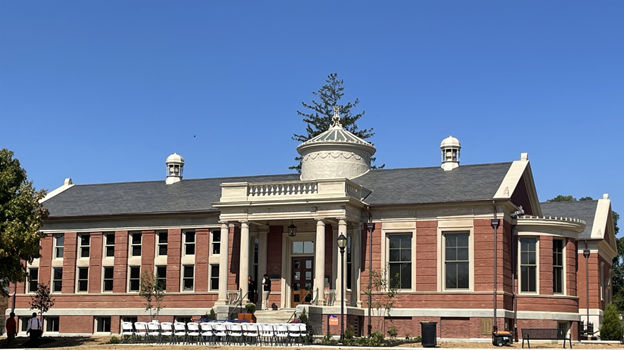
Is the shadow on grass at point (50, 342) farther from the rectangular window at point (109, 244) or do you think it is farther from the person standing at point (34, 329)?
the rectangular window at point (109, 244)

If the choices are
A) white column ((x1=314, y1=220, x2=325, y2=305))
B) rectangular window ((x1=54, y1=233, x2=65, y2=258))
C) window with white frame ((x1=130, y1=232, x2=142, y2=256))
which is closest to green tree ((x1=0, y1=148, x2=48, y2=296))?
window with white frame ((x1=130, y1=232, x2=142, y2=256))

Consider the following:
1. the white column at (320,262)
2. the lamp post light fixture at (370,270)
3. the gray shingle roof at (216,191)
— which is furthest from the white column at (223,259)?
the lamp post light fixture at (370,270)

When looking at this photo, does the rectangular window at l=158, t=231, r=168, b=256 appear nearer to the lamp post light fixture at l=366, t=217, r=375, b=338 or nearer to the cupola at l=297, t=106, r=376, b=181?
the cupola at l=297, t=106, r=376, b=181

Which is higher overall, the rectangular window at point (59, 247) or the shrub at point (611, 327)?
the rectangular window at point (59, 247)

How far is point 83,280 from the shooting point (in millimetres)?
50438

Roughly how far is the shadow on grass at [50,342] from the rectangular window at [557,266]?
21.7m

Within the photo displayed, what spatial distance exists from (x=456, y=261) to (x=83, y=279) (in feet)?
69.4

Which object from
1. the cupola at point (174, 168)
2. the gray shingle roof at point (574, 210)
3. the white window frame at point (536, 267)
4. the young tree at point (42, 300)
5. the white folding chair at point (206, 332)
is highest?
the cupola at point (174, 168)

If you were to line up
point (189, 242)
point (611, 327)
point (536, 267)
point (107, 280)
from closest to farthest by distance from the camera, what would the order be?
point (536, 267) < point (611, 327) < point (189, 242) < point (107, 280)

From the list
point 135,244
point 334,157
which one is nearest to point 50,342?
point 135,244

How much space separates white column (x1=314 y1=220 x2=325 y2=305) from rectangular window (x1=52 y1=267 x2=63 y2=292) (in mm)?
16664

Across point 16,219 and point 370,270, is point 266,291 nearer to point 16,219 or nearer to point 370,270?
point 370,270

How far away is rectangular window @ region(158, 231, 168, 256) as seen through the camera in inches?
1940

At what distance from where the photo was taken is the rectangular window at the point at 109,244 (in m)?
50.3
